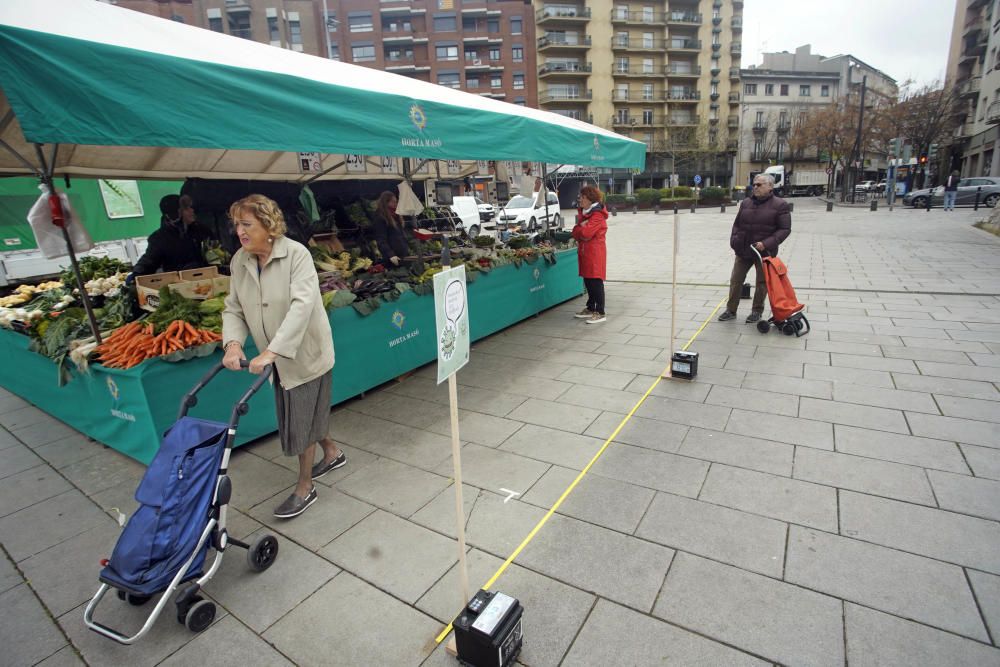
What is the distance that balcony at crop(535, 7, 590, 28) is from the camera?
4972cm

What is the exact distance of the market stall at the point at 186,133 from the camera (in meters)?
2.31

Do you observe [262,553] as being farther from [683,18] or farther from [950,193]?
[683,18]

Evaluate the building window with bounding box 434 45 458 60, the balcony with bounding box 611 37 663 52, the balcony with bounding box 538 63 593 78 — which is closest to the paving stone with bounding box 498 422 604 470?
the building window with bounding box 434 45 458 60

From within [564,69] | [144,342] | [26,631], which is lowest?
[26,631]

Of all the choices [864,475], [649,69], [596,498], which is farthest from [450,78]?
[864,475]

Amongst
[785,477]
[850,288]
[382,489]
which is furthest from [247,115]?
[850,288]

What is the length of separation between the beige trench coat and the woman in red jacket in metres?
4.57

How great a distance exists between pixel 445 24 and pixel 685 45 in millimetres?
26270

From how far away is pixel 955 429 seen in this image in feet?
12.1

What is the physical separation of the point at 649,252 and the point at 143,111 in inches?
537

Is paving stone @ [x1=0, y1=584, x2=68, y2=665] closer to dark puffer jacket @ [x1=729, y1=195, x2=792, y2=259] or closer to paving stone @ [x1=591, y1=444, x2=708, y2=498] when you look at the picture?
paving stone @ [x1=591, y1=444, x2=708, y2=498]

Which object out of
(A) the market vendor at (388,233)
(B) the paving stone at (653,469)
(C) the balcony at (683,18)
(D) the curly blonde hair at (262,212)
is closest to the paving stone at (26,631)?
(D) the curly blonde hair at (262,212)

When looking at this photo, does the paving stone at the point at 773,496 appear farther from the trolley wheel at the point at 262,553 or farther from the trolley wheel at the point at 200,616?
the trolley wheel at the point at 200,616

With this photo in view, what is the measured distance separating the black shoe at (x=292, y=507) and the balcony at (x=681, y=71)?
201 feet
